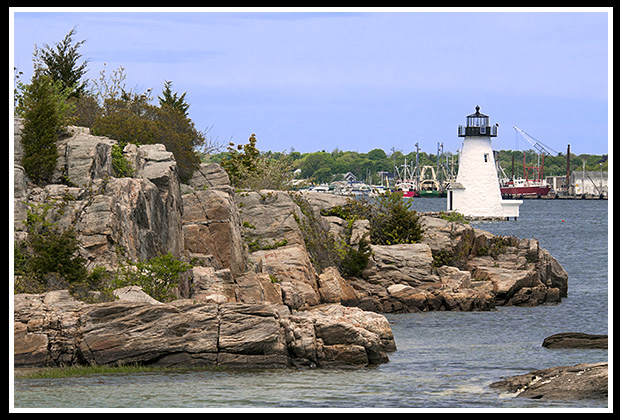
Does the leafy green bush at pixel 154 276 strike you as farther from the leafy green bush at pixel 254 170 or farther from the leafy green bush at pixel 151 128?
the leafy green bush at pixel 254 170

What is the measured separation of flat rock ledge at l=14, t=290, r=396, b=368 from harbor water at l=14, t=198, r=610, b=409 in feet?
1.92

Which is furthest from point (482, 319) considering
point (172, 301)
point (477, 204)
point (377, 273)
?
point (477, 204)

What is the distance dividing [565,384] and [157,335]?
9.27m

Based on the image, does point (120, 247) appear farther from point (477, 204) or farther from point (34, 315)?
point (477, 204)

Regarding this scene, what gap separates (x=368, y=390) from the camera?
811 inches

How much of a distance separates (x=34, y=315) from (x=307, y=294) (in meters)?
12.7

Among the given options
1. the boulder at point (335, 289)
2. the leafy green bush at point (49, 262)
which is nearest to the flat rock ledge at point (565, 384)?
the leafy green bush at point (49, 262)

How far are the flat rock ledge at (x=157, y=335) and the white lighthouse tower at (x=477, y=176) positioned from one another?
54.7 meters

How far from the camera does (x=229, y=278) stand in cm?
2939

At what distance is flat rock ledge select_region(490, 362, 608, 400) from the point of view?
18641mm

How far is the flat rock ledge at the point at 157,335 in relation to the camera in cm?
2133

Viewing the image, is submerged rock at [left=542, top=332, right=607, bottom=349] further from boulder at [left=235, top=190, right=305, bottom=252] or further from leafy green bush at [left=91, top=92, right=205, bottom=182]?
leafy green bush at [left=91, top=92, right=205, bottom=182]

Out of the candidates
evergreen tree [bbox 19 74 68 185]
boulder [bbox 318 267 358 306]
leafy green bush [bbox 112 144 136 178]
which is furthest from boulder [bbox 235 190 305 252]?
evergreen tree [bbox 19 74 68 185]
